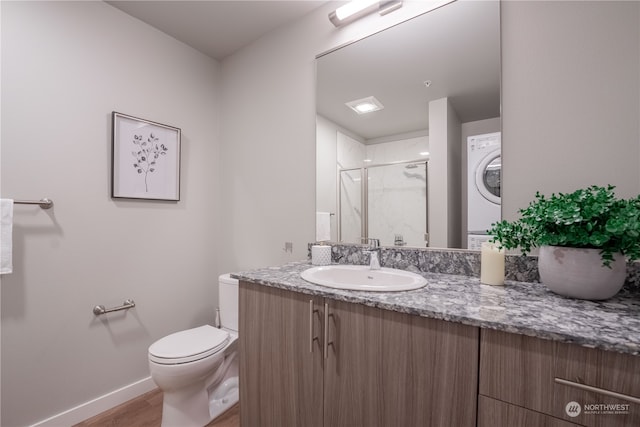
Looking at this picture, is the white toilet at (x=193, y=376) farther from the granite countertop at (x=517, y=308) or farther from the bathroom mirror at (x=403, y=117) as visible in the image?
the bathroom mirror at (x=403, y=117)

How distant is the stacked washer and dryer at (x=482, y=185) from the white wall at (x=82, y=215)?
192 cm

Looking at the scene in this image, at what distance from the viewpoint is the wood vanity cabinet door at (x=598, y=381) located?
58 cm

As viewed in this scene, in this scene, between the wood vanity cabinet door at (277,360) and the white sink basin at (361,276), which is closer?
the wood vanity cabinet door at (277,360)

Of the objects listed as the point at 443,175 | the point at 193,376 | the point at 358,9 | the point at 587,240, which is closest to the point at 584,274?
the point at 587,240

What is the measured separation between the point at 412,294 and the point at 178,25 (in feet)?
7.38

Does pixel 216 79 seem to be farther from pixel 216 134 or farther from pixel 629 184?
pixel 629 184

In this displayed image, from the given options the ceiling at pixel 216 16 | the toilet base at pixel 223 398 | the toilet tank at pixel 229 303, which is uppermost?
the ceiling at pixel 216 16

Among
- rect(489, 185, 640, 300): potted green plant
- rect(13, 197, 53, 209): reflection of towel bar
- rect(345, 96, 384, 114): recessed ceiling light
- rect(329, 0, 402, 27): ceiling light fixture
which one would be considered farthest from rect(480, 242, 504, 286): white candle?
rect(13, 197, 53, 209): reflection of towel bar

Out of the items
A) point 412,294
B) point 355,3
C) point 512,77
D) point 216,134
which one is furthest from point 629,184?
point 216,134

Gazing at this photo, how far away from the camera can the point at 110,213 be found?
1700 mm

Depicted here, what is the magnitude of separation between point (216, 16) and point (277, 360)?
208 centimetres

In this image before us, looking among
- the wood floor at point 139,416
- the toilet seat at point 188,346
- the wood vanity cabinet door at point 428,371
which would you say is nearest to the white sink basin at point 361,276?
the wood vanity cabinet door at point 428,371

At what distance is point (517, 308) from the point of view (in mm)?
801

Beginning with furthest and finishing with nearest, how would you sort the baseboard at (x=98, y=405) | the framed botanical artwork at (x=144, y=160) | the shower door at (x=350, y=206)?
the framed botanical artwork at (x=144, y=160)
the shower door at (x=350, y=206)
the baseboard at (x=98, y=405)
